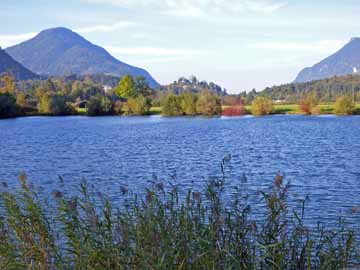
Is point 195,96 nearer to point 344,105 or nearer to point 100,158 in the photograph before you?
point 344,105

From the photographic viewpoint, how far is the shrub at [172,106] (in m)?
106

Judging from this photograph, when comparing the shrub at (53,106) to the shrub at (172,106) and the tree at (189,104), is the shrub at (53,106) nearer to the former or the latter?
the shrub at (172,106)

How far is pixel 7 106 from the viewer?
106 meters

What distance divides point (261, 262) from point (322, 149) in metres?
32.3

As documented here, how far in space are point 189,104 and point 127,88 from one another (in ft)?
139

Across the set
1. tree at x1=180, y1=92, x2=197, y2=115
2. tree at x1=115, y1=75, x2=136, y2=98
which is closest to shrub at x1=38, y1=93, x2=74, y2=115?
tree at x1=115, y1=75, x2=136, y2=98

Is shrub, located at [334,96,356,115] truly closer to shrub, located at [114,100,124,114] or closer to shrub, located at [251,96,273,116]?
shrub, located at [251,96,273,116]

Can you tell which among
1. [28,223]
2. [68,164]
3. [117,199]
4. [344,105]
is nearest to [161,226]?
[28,223]

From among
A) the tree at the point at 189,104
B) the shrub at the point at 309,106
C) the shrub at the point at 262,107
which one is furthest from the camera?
the tree at the point at 189,104

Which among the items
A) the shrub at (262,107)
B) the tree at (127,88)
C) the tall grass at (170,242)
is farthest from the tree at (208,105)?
the tall grass at (170,242)

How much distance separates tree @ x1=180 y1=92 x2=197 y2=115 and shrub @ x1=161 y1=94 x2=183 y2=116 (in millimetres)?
929

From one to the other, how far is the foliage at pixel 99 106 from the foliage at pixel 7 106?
16683 mm

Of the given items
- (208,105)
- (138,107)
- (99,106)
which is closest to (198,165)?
(208,105)

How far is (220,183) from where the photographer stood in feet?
25.1
